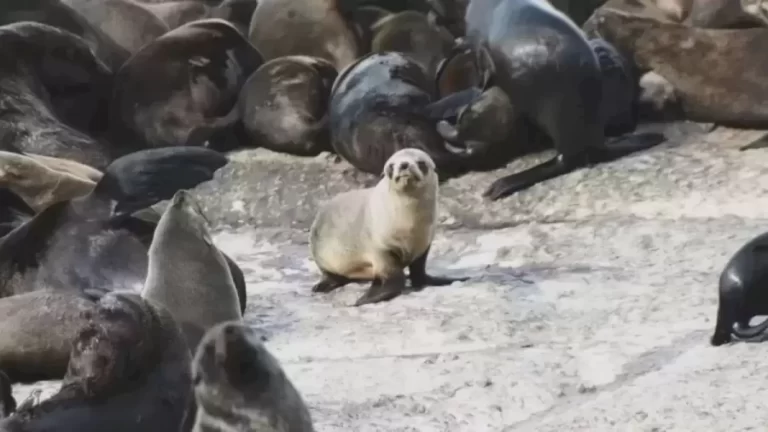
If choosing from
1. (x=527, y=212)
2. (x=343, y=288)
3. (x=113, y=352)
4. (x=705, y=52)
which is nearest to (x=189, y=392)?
(x=113, y=352)

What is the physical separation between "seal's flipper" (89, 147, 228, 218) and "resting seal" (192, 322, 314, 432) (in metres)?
1.32

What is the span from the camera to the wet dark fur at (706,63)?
4051 mm

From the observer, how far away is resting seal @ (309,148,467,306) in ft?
9.12

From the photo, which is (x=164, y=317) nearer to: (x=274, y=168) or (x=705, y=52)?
(x=274, y=168)

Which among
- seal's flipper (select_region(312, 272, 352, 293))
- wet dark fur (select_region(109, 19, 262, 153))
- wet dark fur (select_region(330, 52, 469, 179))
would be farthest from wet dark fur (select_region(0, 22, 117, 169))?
seal's flipper (select_region(312, 272, 352, 293))

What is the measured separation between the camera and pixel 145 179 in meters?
2.48

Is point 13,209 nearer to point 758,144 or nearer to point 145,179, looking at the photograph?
point 145,179

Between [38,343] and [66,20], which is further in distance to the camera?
[66,20]

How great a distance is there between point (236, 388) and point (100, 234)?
1.45 meters

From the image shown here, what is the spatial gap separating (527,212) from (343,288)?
2.77 feet

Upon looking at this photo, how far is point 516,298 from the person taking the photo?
2.66 m

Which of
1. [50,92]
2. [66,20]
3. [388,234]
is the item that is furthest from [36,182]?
[66,20]

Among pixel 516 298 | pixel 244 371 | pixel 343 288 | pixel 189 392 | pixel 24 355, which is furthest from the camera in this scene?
pixel 343 288

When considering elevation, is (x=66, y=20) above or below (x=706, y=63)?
below
